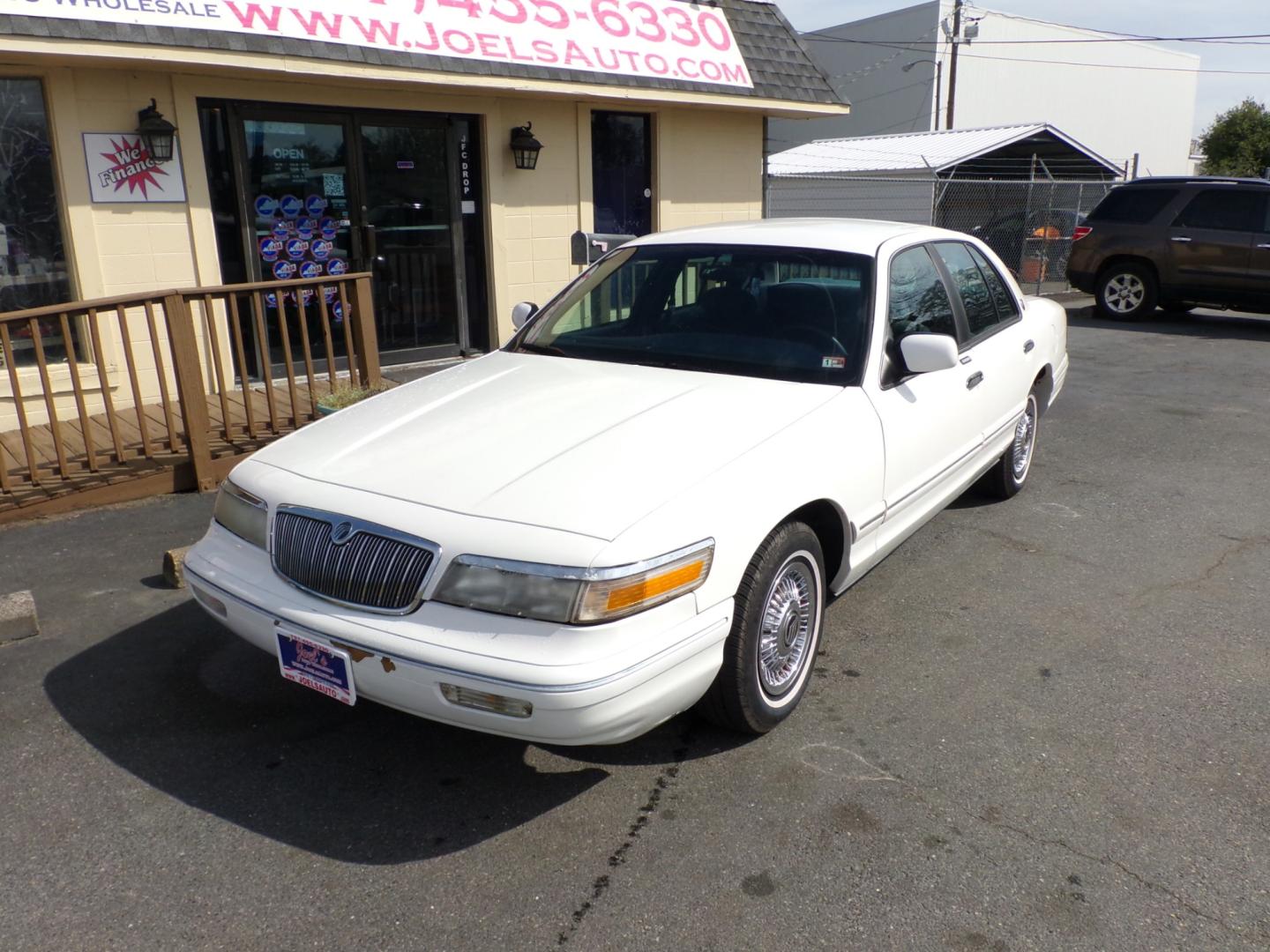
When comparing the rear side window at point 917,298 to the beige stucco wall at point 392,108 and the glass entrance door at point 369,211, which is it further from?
the glass entrance door at point 369,211

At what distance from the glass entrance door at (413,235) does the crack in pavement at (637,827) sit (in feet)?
22.4

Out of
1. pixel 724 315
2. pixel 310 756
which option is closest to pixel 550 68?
pixel 724 315

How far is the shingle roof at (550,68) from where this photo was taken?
22.4ft

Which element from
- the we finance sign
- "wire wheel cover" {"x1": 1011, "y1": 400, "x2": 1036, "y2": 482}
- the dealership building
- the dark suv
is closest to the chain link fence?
the dark suv

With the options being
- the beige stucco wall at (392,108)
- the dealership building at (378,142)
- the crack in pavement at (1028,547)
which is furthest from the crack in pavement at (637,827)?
the beige stucco wall at (392,108)

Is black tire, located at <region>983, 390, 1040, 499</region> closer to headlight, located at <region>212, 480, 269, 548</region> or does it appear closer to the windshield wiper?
the windshield wiper

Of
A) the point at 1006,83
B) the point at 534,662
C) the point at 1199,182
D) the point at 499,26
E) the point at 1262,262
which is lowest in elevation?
the point at 534,662

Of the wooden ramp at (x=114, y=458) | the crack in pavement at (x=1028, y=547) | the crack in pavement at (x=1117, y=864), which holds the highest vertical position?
the wooden ramp at (x=114, y=458)

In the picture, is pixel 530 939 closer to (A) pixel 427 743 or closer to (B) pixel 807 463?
(A) pixel 427 743

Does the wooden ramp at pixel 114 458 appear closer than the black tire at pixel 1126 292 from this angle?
Yes

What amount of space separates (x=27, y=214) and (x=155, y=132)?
1.08m

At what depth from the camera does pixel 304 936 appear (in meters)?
2.62

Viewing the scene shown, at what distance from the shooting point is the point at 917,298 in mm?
4504

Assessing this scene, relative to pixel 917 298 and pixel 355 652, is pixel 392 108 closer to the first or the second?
pixel 917 298
